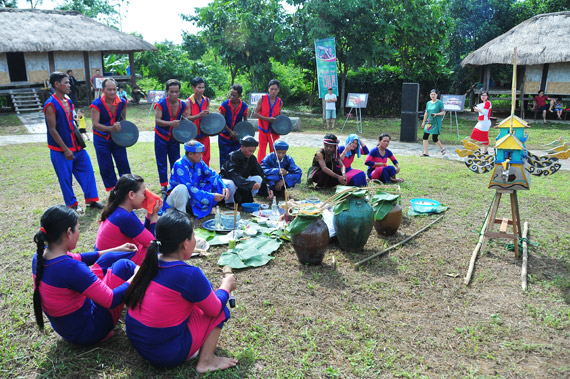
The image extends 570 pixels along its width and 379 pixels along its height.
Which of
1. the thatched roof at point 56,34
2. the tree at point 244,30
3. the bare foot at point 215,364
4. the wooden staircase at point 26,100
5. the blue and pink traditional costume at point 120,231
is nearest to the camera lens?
the bare foot at point 215,364

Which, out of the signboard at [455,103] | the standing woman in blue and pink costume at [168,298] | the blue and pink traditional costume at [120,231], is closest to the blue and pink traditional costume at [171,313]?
the standing woman in blue and pink costume at [168,298]

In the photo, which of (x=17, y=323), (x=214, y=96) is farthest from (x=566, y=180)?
(x=214, y=96)

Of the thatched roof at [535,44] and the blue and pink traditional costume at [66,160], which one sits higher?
the thatched roof at [535,44]

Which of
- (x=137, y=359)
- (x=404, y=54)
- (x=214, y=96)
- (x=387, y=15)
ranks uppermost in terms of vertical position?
(x=387, y=15)

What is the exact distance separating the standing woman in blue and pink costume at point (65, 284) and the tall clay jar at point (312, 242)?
6.10 feet

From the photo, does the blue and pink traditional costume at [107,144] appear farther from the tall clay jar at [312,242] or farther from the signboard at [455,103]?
the signboard at [455,103]

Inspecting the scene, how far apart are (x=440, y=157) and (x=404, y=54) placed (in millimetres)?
10488

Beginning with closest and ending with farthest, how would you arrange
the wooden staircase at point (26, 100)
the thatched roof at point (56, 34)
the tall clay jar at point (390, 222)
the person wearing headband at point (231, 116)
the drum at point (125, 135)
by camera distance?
the tall clay jar at point (390, 222) → the drum at point (125, 135) → the person wearing headband at point (231, 116) → the thatched roof at point (56, 34) → the wooden staircase at point (26, 100)

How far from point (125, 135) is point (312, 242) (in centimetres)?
359

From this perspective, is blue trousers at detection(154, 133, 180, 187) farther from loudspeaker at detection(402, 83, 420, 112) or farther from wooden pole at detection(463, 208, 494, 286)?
loudspeaker at detection(402, 83, 420, 112)

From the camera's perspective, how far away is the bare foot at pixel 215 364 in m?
2.84

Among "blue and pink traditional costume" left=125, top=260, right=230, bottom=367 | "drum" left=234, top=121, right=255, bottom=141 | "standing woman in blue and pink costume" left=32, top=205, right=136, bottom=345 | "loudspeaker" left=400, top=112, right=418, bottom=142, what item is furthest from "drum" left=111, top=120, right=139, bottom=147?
"loudspeaker" left=400, top=112, right=418, bottom=142

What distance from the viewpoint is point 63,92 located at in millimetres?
5633

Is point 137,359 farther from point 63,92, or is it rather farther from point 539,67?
point 539,67
